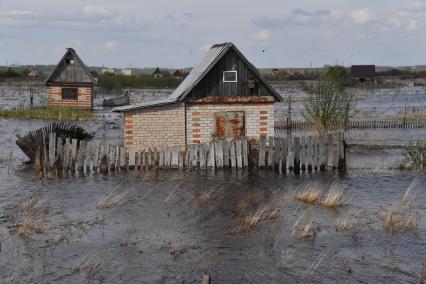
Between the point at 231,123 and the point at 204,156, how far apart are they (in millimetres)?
2950

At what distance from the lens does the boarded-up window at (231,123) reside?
2672cm

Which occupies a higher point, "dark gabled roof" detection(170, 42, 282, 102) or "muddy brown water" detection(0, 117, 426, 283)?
"dark gabled roof" detection(170, 42, 282, 102)

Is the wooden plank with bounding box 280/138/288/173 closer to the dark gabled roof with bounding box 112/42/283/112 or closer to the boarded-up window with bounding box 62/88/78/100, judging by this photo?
the dark gabled roof with bounding box 112/42/283/112

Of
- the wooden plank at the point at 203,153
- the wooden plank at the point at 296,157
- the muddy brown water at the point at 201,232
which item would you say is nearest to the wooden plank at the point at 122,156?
the muddy brown water at the point at 201,232

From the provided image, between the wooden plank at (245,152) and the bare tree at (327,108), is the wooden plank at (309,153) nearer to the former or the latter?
the wooden plank at (245,152)

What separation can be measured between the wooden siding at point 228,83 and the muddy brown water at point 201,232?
3984 millimetres

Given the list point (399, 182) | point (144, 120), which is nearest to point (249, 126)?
point (144, 120)

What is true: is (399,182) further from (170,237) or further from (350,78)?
(350,78)

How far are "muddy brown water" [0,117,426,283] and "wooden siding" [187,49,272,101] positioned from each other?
13.1 ft

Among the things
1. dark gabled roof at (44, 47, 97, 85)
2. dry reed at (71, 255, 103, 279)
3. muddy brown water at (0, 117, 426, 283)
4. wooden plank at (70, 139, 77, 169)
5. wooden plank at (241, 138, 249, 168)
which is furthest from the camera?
dark gabled roof at (44, 47, 97, 85)

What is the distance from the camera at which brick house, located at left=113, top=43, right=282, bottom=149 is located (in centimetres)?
2602

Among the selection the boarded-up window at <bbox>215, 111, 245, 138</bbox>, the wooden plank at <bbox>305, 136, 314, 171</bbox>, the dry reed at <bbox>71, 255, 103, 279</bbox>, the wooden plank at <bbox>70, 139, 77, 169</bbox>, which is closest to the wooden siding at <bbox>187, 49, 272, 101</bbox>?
the boarded-up window at <bbox>215, 111, 245, 138</bbox>

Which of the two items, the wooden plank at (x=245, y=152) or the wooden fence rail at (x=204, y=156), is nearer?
the wooden fence rail at (x=204, y=156)

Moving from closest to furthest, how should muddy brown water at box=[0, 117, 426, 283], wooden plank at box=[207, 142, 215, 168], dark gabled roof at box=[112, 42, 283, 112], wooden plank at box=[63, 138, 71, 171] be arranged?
1. muddy brown water at box=[0, 117, 426, 283]
2. wooden plank at box=[63, 138, 71, 171]
3. wooden plank at box=[207, 142, 215, 168]
4. dark gabled roof at box=[112, 42, 283, 112]
